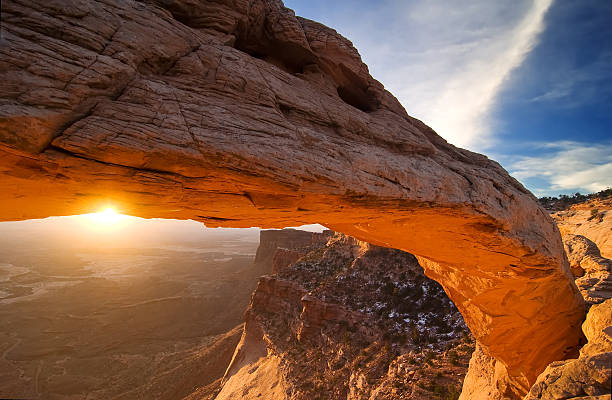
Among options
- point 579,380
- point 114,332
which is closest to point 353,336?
point 579,380

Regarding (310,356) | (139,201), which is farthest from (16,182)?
(310,356)

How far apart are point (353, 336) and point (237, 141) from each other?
722 inches

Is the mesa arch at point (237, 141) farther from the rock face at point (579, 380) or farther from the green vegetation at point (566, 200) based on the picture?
the green vegetation at point (566, 200)

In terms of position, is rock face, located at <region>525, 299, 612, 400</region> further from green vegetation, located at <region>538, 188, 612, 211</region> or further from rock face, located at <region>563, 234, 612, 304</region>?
green vegetation, located at <region>538, 188, 612, 211</region>

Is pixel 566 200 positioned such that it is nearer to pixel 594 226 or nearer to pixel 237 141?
pixel 594 226

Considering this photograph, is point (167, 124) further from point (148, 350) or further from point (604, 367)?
point (148, 350)

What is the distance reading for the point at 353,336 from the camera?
17.8 metres

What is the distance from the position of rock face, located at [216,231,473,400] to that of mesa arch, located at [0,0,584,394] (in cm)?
647

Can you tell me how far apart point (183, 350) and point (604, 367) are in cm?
3665

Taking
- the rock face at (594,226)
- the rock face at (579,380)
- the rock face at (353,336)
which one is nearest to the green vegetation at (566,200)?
the rock face at (594,226)

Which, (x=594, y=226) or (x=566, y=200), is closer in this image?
(x=594, y=226)

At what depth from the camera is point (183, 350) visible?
29984mm

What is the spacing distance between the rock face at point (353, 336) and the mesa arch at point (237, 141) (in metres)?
6.47

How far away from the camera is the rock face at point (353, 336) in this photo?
42.6 ft
